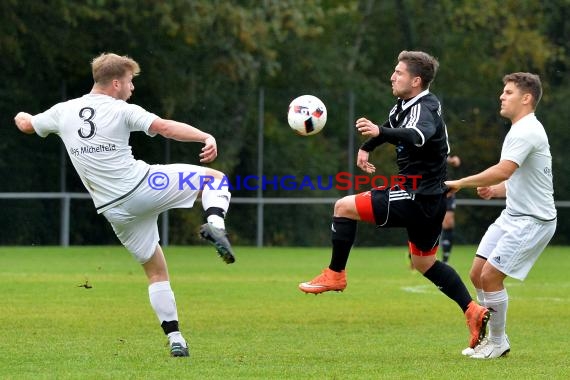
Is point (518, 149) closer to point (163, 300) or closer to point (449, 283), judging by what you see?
point (449, 283)

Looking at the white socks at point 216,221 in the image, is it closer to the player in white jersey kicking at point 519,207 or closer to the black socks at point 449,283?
the player in white jersey kicking at point 519,207

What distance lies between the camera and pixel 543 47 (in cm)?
3450

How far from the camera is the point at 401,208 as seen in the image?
29.9ft

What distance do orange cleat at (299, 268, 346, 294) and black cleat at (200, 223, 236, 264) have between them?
109 cm

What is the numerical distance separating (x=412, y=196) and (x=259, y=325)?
9.61ft

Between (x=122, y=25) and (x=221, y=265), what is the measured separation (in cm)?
726

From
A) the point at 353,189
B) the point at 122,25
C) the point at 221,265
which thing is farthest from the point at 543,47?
the point at 221,265

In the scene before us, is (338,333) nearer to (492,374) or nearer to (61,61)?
(492,374)

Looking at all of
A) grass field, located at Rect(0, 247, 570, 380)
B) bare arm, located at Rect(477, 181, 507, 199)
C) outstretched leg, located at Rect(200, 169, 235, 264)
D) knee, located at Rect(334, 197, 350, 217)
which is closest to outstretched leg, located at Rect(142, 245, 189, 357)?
grass field, located at Rect(0, 247, 570, 380)

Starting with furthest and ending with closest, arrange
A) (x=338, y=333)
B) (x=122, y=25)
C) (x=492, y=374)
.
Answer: (x=122, y=25)
(x=338, y=333)
(x=492, y=374)

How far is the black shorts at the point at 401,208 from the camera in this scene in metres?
9.11

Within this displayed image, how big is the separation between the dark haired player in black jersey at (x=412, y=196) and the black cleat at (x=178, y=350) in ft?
3.24

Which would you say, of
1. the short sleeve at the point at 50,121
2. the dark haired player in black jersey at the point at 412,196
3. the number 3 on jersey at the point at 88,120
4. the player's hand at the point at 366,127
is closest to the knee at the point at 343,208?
the dark haired player in black jersey at the point at 412,196

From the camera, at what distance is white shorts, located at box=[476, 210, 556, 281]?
903 cm
